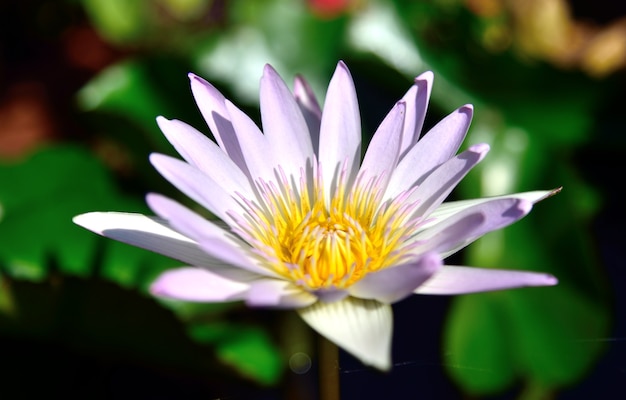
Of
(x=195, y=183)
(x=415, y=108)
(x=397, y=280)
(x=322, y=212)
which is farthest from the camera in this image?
(x=322, y=212)

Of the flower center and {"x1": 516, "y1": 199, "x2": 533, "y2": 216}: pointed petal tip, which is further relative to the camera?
the flower center

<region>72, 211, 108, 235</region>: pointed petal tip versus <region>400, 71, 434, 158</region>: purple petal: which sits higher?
<region>400, 71, 434, 158</region>: purple petal

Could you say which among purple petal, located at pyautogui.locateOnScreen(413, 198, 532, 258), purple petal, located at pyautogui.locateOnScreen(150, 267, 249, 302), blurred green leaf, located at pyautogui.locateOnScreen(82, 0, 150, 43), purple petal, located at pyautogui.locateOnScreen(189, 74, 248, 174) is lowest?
purple petal, located at pyautogui.locateOnScreen(150, 267, 249, 302)

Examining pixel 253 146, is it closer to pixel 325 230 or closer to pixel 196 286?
pixel 325 230

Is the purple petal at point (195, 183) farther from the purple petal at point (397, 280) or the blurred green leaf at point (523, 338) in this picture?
the blurred green leaf at point (523, 338)

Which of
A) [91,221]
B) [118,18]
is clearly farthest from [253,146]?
[118,18]

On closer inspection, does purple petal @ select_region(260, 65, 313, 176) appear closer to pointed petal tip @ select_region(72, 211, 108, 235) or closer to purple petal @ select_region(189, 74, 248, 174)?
purple petal @ select_region(189, 74, 248, 174)

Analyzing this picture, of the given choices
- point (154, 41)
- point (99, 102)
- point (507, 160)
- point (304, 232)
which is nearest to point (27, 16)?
point (154, 41)

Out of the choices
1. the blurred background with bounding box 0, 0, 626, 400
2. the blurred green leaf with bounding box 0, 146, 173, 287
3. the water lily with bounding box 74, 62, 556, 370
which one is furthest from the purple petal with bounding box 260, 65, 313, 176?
the blurred green leaf with bounding box 0, 146, 173, 287
